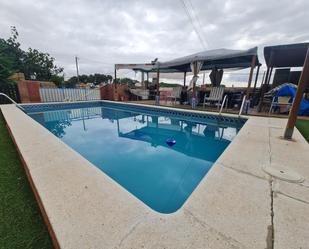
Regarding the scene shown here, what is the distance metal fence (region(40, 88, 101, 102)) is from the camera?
978cm

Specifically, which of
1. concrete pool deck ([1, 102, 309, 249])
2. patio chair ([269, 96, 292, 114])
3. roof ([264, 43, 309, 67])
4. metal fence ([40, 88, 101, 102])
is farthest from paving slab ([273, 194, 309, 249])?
metal fence ([40, 88, 101, 102])

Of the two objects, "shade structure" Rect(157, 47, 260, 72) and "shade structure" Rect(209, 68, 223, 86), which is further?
"shade structure" Rect(209, 68, 223, 86)

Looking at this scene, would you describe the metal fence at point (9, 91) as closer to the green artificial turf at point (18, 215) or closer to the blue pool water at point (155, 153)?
the blue pool water at point (155, 153)

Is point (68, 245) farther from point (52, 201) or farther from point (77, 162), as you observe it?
point (77, 162)

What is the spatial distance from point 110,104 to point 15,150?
8.24 m

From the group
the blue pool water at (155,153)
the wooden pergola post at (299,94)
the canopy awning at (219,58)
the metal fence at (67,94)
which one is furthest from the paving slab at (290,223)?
the metal fence at (67,94)

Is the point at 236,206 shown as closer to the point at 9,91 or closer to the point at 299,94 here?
the point at 299,94

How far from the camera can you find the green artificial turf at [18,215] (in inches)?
39.8

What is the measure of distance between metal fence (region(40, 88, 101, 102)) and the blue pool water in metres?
5.53

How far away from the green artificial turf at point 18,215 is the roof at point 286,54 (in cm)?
782

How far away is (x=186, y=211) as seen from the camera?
114 cm

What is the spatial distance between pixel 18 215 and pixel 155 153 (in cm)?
247

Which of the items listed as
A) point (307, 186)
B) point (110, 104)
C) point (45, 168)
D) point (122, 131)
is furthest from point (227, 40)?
point (45, 168)

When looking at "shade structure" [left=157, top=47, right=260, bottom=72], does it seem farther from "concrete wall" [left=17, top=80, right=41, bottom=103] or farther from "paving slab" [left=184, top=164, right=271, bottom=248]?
"concrete wall" [left=17, top=80, right=41, bottom=103]
